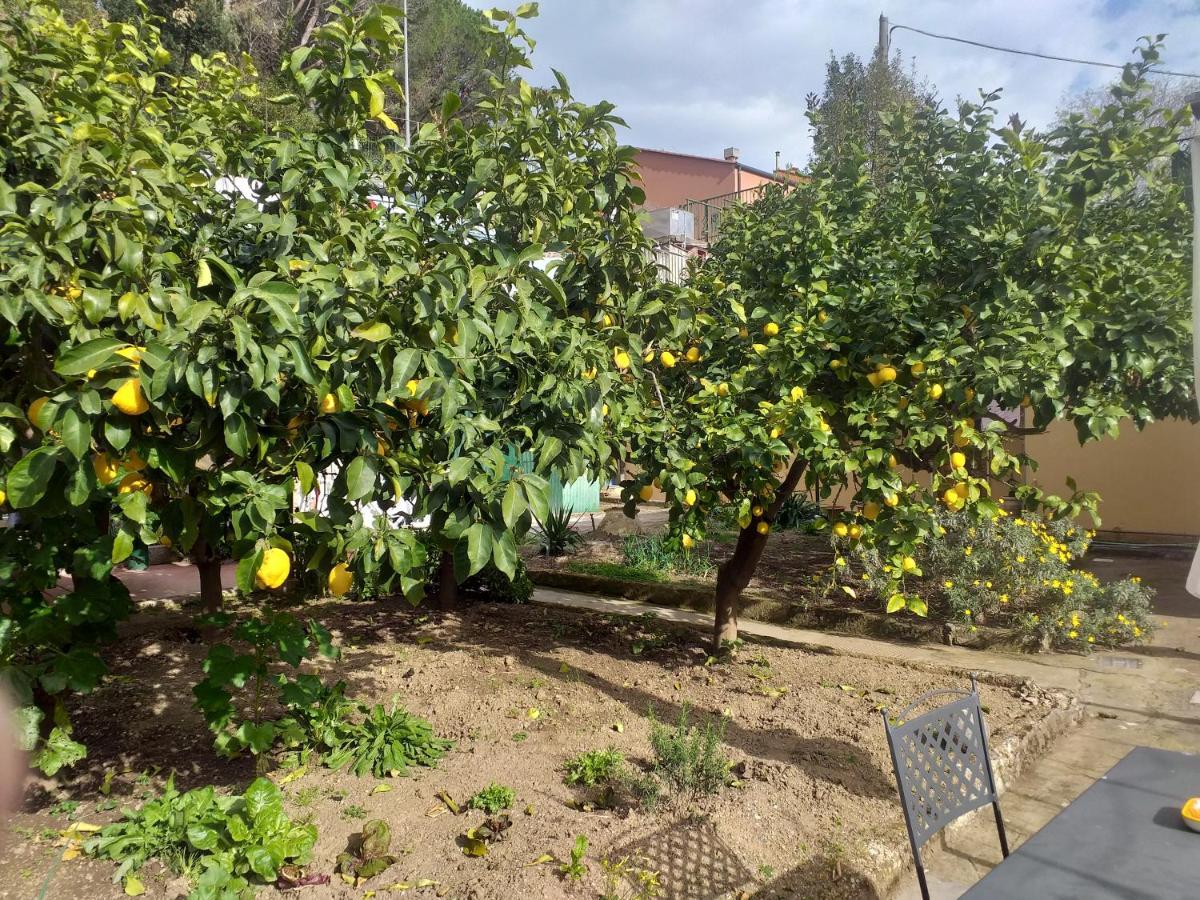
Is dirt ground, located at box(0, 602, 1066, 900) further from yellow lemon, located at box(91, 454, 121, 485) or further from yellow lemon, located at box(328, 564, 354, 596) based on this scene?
yellow lemon, located at box(91, 454, 121, 485)

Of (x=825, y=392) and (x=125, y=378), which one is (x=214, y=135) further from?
(x=825, y=392)

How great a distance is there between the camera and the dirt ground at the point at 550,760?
2.75m

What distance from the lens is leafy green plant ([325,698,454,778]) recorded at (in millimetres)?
3385

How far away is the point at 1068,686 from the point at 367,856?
4433 millimetres

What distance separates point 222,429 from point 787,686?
371 centimetres

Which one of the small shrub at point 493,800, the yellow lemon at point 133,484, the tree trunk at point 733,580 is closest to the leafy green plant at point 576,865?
the small shrub at point 493,800

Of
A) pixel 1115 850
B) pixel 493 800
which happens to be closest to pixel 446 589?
pixel 493 800

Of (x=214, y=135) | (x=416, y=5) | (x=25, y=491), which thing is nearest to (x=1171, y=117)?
(x=214, y=135)

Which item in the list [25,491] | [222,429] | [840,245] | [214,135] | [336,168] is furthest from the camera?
[840,245]

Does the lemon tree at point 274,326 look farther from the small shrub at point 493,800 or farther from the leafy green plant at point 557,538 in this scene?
the leafy green plant at point 557,538

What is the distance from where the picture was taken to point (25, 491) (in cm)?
184

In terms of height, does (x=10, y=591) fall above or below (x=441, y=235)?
below

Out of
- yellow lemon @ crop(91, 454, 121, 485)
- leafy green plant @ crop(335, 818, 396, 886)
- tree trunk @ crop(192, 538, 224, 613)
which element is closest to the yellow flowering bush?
leafy green plant @ crop(335, 818, 396, 886)

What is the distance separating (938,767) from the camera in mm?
2555
